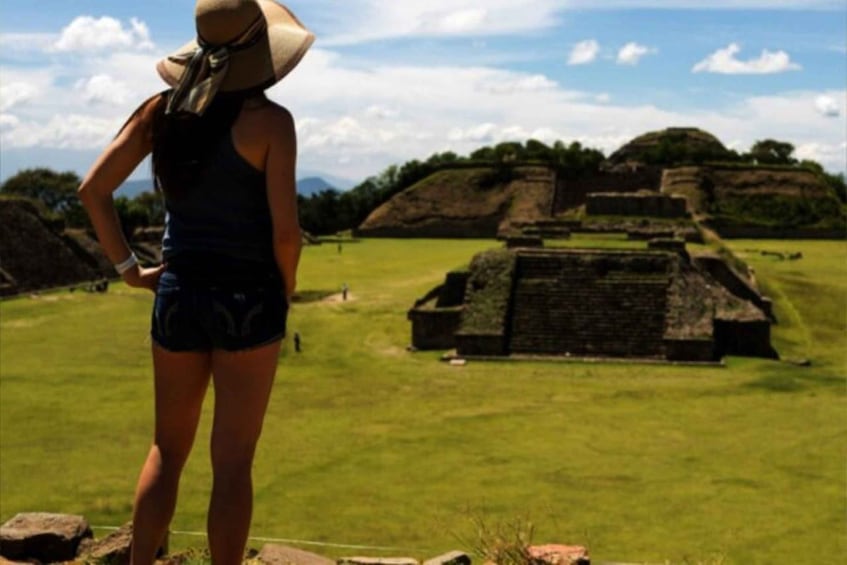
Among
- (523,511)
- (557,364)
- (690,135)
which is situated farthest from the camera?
(690,135)

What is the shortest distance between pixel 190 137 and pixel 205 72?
248mm

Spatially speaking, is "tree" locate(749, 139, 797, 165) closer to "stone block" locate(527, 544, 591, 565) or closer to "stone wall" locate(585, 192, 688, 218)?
"stone wall" locate(585, 192, 688, 218)

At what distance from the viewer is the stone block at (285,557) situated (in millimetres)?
5386

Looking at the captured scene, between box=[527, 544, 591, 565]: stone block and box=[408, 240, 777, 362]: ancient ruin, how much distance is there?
19820mm

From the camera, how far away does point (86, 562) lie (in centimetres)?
527

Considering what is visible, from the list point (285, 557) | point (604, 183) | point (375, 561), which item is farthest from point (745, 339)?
point (604, 183)

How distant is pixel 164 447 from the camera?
410cm

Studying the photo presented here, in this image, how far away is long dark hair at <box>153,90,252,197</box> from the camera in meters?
3.81

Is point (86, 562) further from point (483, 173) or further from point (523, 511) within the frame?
point (483, 173)

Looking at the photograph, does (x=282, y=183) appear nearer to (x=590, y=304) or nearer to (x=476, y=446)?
(x=476, y=446)

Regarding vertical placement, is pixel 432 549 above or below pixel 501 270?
below

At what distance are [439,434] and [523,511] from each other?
452 centimetres

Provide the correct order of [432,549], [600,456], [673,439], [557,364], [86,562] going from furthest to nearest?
1. [557,364]
2. [673,439]
3. [600,456]
4. [432,549]
5. [86,562]

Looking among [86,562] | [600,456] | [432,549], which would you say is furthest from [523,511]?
[86,562]
